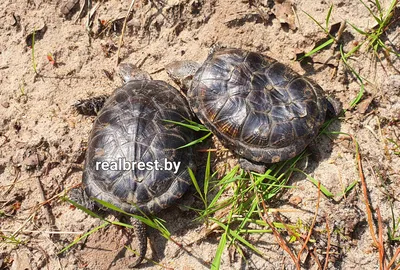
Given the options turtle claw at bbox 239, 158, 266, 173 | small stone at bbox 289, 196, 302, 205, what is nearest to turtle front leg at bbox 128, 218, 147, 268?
turtle claw at bbox 239, 158, 266, 173

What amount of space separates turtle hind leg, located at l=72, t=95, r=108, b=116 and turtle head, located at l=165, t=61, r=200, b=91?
0.92 meters

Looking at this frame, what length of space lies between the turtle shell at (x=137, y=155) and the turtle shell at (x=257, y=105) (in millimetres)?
472

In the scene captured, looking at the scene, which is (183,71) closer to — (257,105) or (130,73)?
(130,73)

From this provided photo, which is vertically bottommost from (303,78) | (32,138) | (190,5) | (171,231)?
(171,231)

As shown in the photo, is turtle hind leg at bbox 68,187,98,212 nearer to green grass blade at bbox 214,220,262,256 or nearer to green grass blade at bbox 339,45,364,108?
green grass blade at bbox 214,220,262,256

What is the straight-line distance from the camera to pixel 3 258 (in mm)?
4695

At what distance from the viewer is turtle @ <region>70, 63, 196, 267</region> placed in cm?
435

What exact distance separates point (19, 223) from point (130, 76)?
2216mm

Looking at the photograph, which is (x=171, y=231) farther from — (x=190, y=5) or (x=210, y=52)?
(x=190, y=5)

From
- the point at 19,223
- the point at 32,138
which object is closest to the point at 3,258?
the point at 19,223

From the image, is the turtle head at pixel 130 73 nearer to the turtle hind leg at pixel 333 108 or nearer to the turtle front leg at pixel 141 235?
the turtle front leg at pixel 141 235

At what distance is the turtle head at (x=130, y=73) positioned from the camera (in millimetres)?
5059

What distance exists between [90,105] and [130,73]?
638mm

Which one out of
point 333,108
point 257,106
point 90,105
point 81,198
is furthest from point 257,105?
point 81,198
